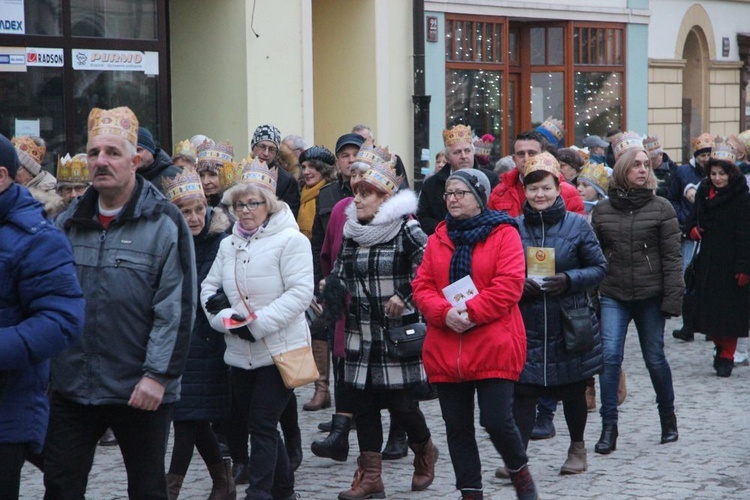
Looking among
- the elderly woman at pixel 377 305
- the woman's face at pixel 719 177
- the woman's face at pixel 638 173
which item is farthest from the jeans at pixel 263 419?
the woman's face at pixel 719 177

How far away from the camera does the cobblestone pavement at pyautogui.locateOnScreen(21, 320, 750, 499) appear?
7.58 metres

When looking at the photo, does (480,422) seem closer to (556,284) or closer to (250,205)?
(556,284)

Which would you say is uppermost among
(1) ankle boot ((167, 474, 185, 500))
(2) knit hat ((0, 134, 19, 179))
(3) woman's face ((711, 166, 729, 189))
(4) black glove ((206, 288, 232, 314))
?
(2) knit hat ((0, 134, 19, 179))

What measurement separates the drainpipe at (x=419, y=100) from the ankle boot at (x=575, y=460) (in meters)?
9.92

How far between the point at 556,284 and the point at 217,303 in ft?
5.94

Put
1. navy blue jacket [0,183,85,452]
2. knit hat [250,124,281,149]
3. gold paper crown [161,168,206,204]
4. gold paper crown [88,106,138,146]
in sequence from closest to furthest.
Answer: navy blue jacket [0,183,85,452], gold paper crown [88,106,138,146], gold paper crown [161,168,206,204], knit hat [250,124,281,149]

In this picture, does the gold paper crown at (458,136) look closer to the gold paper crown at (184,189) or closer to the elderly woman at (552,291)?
the elderly woman at (552,291)

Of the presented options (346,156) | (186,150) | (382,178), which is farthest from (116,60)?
(382,178)

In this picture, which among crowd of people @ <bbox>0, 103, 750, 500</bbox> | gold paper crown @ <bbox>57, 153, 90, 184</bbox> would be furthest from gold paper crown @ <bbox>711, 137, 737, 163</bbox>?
gold paper crown @ <bbox>57, 153, 90, 184</bbox>

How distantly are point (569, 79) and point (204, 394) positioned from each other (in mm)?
15373

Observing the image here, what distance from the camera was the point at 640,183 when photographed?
28.5ft

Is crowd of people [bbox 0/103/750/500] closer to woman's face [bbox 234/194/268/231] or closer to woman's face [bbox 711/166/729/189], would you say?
woman's face [bbox 234/194/268/231]

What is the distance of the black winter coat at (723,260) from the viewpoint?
11.6 m

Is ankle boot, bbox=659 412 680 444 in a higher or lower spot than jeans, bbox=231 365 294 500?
lower
